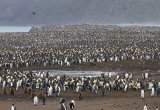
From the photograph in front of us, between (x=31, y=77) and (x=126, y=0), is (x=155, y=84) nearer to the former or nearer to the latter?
(x=31, y=77)

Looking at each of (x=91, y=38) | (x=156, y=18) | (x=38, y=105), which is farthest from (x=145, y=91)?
(x=156, y=18)

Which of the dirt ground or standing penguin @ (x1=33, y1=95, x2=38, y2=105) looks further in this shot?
standing penguin @ (x1=33, y1=95, x2=38, y2=105)

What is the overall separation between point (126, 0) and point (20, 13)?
138ft

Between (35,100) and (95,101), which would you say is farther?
(95,101)

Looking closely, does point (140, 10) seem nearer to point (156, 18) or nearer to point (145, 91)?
point (156, 18)

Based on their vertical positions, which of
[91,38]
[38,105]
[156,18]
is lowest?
[38,105]

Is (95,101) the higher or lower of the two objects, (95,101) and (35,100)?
the lower

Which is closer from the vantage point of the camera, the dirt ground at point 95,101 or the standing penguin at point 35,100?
the dirt ground at point 95,101

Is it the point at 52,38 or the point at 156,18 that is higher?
the point at 156,18

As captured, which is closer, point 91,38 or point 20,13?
point 91,38

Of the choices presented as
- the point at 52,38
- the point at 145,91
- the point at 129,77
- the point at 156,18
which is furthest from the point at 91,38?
the point at 156,18

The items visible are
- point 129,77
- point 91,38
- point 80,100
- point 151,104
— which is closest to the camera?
point 151,104

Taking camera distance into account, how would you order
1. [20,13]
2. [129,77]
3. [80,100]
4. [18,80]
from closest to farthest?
1. [80,100]
2. [18,80]
3. [129,77]
4. [20,13]

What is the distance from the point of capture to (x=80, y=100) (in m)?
33.3
